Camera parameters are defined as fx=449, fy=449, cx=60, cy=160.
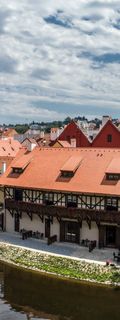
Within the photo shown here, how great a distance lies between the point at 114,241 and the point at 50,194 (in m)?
6.52

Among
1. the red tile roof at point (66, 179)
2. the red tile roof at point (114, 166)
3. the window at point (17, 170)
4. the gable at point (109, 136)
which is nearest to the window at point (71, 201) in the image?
the red tile roof at point (66, 179)

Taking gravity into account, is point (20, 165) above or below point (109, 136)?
below

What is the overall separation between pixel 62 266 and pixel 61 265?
161mm

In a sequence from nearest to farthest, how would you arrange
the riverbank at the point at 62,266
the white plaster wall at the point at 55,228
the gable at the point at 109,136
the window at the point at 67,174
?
the riverbank at the point at 62,266, the white plaster wall at the point at 55,228, the window at the point at 67,174, the gable at the point at 109,136

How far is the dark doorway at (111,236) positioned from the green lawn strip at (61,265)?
13.2ft

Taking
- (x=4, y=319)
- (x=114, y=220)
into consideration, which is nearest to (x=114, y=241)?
(x=114, y=220)

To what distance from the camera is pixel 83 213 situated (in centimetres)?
3450

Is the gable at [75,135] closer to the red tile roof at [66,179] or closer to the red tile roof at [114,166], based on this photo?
the red tile roof at [66,179]

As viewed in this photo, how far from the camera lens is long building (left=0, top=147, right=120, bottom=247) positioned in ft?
113

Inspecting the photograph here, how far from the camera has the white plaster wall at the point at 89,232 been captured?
A: 1378 inches

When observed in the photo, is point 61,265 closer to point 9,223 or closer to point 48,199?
point 48,199

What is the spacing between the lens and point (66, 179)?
121 feet

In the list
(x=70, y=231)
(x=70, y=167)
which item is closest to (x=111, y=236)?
(x=70, y=231)

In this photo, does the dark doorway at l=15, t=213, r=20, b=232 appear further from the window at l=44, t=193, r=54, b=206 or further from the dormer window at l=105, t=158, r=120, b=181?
the dormer window at l=105, t=158, r=120, b=181
